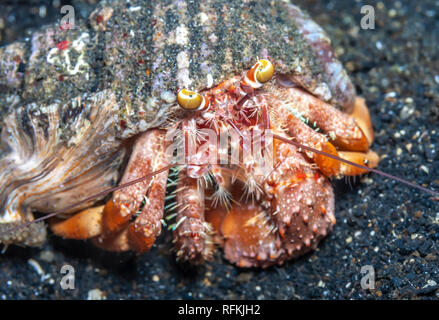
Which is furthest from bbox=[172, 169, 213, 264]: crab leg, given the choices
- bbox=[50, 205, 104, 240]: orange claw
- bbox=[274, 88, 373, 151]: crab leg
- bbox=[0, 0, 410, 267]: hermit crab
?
bbox=[274, 88, 373, 151]: crab leg

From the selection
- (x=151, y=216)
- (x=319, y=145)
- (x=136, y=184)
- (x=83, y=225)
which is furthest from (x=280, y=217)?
(x=83, y=225)

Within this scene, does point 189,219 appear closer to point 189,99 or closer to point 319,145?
point 189,99

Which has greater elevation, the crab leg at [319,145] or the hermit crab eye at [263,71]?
the hermit crab eye at [263,71]

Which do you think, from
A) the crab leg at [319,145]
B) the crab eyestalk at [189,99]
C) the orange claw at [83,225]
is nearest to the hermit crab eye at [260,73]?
the crab eyestalk at [189,99]

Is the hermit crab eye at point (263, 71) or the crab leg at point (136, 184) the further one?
the crab leg at point (136, 184)

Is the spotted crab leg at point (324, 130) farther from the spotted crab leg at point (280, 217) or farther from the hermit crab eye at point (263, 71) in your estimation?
the hermit crab eye at point (263, 71)
